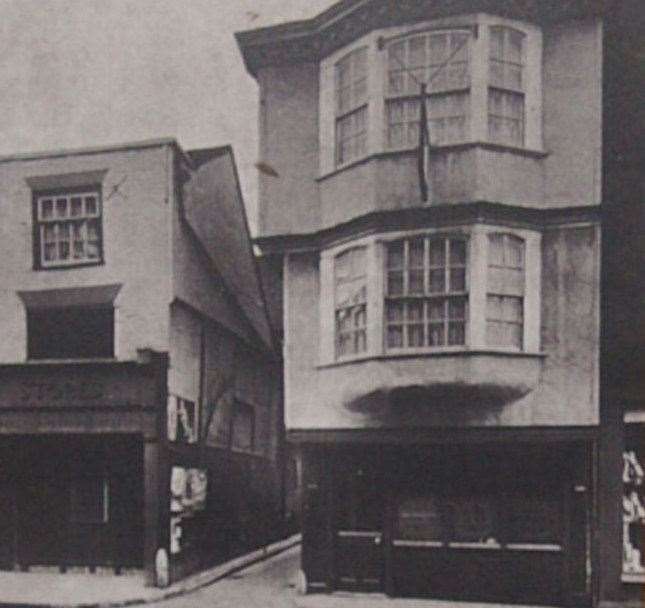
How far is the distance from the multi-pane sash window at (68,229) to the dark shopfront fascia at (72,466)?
45.8 inches

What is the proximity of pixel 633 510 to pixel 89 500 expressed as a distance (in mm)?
5800

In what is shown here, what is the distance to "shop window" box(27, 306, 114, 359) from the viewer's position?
9.71 meters

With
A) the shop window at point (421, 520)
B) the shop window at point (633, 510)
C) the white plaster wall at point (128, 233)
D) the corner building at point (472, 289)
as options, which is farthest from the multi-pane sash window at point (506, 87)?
the shop window at point (421, 520)

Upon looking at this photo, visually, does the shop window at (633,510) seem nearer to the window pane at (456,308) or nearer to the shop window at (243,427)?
the window pane at (456,308)

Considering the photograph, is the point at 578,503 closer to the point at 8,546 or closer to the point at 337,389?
the point at 337,389

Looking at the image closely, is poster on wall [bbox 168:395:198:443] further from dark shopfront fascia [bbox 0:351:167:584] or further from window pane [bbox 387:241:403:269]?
window pane [bbox 387:241:403:269]

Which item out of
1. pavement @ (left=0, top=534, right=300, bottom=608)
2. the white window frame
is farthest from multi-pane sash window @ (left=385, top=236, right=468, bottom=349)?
pavement @ (left=0, top=534, right=300, bottom=608)

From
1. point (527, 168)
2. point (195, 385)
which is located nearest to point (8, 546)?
point (195, 385)

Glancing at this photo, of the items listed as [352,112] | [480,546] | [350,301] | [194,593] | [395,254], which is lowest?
[194,593]

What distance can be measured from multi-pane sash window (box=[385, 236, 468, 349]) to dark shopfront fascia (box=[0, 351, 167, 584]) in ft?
8.70

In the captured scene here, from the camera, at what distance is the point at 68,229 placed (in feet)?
31.6

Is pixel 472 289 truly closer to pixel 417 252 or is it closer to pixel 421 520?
pixel 417 252

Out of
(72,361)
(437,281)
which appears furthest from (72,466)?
(437,281)

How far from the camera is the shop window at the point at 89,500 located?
32.5 feet
